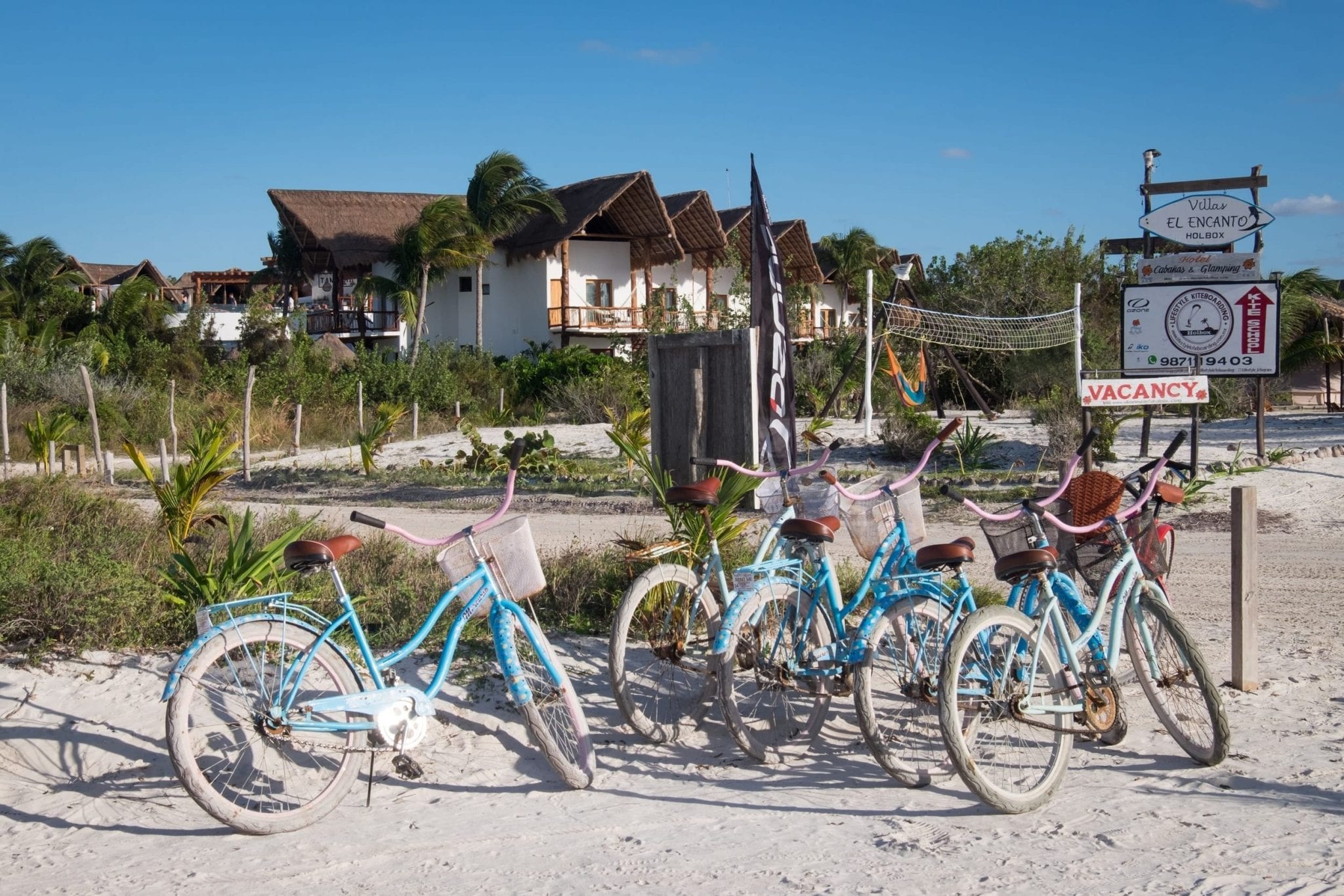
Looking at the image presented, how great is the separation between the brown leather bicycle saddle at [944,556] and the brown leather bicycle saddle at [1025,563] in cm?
15

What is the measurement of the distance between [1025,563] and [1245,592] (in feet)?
6.60

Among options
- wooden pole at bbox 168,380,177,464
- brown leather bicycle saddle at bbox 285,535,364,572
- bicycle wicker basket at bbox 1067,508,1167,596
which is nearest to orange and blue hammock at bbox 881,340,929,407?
wooden pole at bbox 168,380,177,464

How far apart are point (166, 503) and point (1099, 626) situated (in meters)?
5.23

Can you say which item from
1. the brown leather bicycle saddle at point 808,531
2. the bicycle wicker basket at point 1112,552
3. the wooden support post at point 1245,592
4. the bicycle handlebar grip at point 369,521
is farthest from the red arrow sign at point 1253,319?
the bicycle handlebar grip at point 369,521

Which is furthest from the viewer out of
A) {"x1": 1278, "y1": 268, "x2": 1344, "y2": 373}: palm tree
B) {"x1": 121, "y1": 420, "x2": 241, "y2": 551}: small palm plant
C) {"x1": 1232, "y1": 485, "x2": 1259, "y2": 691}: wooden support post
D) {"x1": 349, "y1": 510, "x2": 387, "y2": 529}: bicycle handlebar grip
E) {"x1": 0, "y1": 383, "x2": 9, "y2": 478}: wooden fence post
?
{"x1": 1278, "y1": 268, "x2": 1344, "y2": 373}: palm tree

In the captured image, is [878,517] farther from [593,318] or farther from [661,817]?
[593,318]

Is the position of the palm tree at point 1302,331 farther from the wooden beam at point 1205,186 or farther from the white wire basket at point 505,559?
the white wire basket at point 505,559

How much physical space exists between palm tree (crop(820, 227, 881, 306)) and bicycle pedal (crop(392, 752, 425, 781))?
4776cm

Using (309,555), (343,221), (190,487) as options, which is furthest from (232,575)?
(343,221)

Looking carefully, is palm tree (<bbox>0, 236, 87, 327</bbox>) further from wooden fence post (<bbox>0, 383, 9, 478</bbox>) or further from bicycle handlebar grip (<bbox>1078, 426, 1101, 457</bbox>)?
bicycle handlebar grip (<bbox>1078, 426, 1101, 457</bbox>)

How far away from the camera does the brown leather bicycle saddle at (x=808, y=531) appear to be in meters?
5.39

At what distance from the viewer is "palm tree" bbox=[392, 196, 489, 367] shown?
38.5 meters

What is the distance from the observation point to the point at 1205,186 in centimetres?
1554

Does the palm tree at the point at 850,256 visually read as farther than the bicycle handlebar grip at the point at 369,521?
Yes
